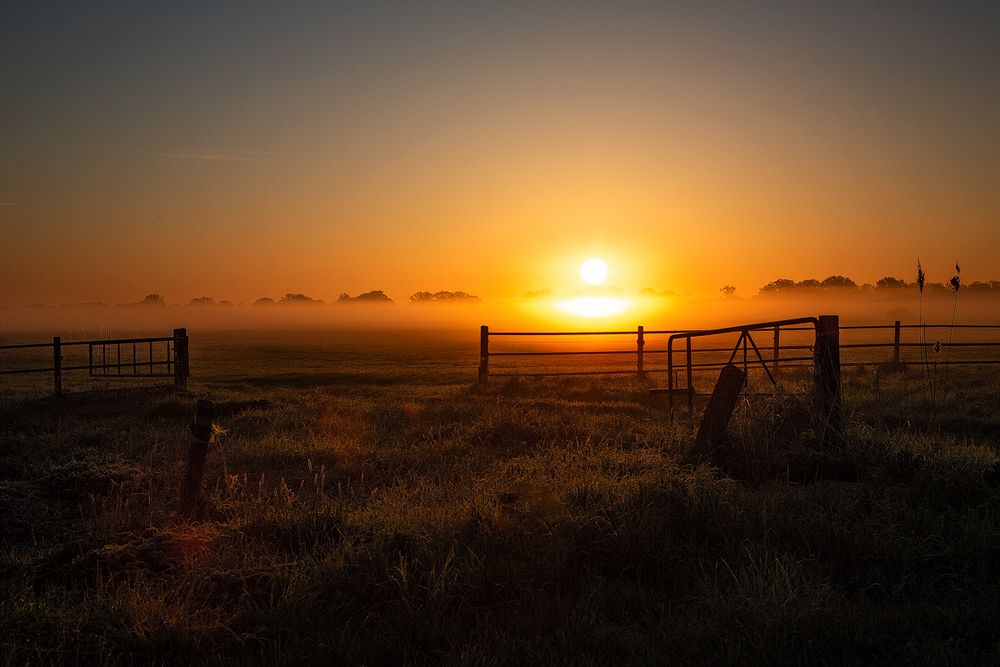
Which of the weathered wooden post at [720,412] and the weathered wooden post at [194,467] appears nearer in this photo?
the weathered wooden post at [194,467]

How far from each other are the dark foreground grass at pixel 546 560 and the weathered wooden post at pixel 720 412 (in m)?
0.26

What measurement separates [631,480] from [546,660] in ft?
9.05

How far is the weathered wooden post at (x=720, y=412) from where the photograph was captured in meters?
6.89

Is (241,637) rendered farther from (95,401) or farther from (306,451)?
(95,401)

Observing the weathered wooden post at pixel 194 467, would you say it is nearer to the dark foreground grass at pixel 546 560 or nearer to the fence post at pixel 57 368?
the dark foreground grass at pixel 546 560

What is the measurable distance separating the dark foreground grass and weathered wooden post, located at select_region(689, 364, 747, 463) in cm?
26

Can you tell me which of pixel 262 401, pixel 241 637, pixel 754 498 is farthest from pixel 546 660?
pixel 262 401

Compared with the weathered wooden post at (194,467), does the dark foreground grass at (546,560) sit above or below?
below

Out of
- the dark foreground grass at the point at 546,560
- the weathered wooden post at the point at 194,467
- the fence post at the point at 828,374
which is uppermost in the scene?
the fence post at the point at 828,374

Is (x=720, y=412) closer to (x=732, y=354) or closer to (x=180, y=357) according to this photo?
(x=732, y=354)

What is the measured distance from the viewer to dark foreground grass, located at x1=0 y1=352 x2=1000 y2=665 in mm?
3418

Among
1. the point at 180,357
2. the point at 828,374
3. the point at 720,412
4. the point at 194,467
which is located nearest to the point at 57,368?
the point at 180,357

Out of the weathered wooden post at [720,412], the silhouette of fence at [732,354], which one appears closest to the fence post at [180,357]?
the silhouette of fence at [732,354]

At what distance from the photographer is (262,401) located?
47.1ft
